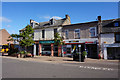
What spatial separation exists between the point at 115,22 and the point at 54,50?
13.5 m

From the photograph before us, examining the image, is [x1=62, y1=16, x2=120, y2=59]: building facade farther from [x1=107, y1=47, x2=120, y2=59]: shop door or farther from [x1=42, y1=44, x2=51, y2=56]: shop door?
[x1=42, y1=44, x2=51, y2=56]: shop door

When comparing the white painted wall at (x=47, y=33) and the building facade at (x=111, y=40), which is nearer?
the building facade at (x=111, y=40)

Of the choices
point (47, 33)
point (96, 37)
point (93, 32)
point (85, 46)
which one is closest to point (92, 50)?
point (85, 46)

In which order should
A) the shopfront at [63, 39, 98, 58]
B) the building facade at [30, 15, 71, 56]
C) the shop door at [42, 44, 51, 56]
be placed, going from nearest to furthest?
the shopfront at [63, 39, 98, 58], the building facade at [30, 15, 71, 56], the shop door at [42, 44, 51, 56]

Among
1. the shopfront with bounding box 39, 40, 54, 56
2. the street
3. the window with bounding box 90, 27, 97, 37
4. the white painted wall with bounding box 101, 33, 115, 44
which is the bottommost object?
the street

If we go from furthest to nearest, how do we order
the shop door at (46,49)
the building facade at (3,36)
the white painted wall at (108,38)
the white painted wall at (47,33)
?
the building facade at (3,36), the shop door at (46,49), the white painted wall at (47,33), the white painted wall at (108,38)

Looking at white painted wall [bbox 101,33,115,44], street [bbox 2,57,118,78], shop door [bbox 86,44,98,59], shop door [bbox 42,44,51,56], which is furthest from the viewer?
shop door [bbox 42,44,51,56]

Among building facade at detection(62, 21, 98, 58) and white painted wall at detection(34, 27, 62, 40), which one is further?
white painted wall at detection(34, 27, 62, 40)

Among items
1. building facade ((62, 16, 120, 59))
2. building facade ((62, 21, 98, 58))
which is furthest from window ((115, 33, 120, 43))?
building facade ((62, 21, 98, 58))

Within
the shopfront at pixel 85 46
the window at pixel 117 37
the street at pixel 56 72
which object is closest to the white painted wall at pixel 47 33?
the shopfront at pixel 85 46

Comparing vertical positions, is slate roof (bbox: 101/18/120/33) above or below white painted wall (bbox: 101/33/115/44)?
above

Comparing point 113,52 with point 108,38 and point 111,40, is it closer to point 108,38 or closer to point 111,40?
point 111,40

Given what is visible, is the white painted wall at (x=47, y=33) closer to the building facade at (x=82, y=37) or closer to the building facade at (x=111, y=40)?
the building facade at (x=82, y=37)

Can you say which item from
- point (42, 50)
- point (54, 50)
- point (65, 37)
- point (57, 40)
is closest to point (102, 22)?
point (65, 37)
